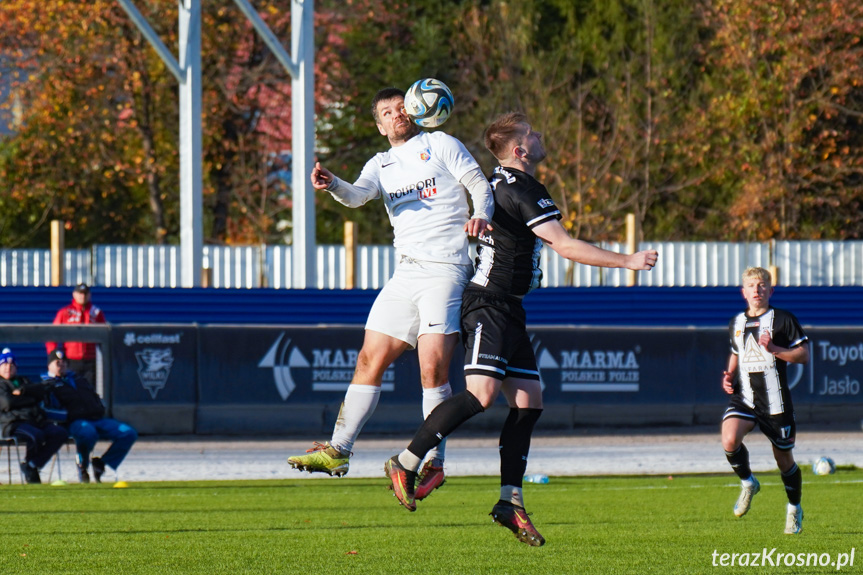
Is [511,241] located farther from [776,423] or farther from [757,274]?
[776,423]

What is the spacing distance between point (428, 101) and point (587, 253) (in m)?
1.20

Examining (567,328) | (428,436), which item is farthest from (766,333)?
(567,328)

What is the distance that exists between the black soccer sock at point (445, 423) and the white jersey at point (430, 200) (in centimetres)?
78

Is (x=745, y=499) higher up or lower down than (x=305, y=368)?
lower down

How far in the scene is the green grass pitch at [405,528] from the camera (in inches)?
308

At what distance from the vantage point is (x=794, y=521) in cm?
945

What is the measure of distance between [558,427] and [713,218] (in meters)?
16.8

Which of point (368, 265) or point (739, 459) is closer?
point (739, 459)

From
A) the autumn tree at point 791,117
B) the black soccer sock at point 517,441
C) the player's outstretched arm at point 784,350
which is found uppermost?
the autumn tree at point 791,117

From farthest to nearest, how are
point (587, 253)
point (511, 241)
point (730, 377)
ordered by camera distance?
point (730, 377) < point (511, 241) < point (587, 253)

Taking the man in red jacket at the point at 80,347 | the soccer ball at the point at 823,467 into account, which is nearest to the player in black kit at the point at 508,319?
the soccer ball at the point at 823,467

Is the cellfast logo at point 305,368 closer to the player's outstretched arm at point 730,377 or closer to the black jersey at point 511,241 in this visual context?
the player's outstretched arm at point 730,377

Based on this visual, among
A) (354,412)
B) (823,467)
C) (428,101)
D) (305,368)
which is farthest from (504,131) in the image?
(305,368)

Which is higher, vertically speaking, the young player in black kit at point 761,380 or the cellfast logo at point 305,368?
the young player in black kit at point 761,380
